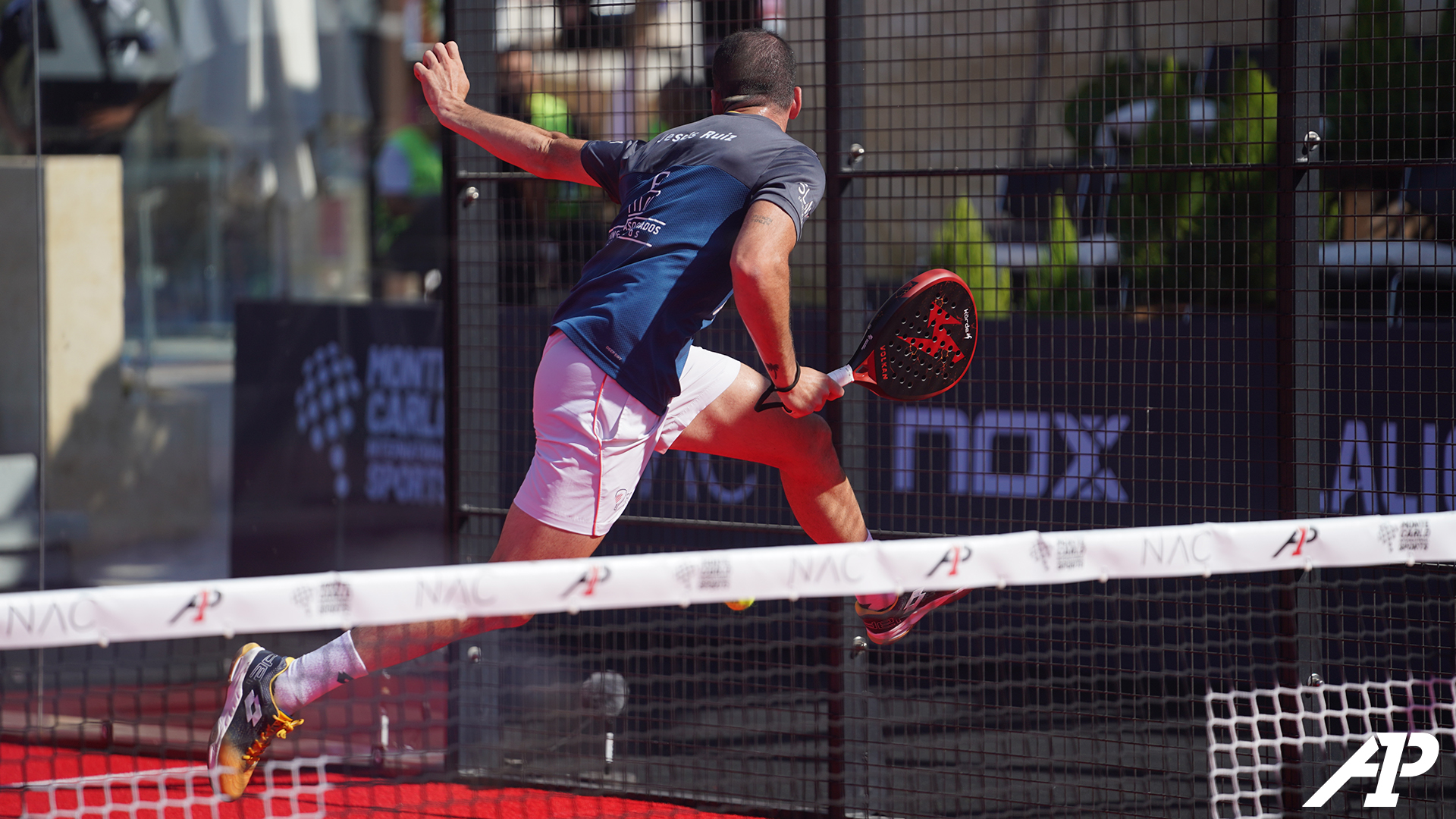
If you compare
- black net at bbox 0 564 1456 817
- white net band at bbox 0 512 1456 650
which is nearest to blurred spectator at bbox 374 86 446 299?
black net at bbox 0 564 1456 817

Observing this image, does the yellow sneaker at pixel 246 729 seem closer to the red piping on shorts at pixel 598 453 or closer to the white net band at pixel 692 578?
the white net band at pixel 692 578

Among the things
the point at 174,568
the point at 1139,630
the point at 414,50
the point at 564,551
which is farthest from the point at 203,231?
the point at 1139,630

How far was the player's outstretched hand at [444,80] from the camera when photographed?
385 centimetres

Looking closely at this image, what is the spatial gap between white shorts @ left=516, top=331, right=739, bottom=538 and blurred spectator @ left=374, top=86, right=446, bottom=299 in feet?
13.0

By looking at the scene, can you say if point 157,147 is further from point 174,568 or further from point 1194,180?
point 1194,180

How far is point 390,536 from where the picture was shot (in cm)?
660

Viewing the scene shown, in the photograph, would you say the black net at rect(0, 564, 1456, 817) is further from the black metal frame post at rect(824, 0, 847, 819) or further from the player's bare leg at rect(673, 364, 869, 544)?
the player's bare leg at rect(673, 364, 869, 544)

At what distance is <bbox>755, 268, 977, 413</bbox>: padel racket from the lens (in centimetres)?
361

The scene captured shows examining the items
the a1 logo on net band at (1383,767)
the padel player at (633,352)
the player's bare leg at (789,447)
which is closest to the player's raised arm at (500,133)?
the padel player at (633,352)

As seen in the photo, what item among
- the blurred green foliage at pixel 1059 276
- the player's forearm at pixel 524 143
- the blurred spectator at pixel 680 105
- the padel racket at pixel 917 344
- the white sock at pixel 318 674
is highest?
the blurred spectator at pixel 680 105

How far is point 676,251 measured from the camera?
3.40m

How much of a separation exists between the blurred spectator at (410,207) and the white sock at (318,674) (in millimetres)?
4078

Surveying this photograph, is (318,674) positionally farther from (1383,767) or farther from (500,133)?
(1383,767)

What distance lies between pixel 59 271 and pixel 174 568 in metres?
1.60
